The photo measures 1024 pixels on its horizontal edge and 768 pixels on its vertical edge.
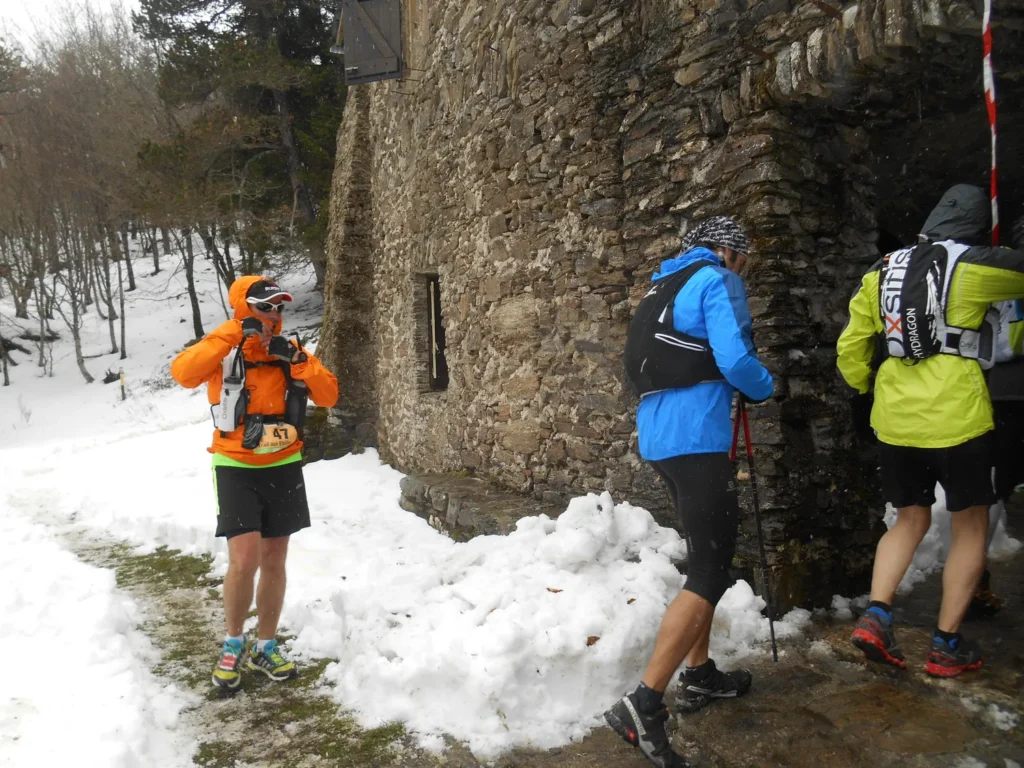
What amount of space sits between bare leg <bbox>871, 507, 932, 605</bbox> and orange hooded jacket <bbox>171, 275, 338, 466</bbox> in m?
2.58

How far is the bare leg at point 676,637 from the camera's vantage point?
251 centimetres

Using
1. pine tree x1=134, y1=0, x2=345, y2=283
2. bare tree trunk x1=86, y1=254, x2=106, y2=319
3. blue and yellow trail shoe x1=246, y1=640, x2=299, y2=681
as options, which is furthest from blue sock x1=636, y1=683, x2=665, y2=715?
bare tree trunk x1=86, y1=254, x2=106, y2=319

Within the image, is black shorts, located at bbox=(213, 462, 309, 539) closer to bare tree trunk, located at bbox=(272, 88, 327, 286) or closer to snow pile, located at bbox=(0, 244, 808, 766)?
snow pile, located at bbox=(0, 244, 808, 766)

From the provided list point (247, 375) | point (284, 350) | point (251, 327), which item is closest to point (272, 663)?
point (247, 375)

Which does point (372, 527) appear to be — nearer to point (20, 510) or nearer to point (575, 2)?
point (575, 2)

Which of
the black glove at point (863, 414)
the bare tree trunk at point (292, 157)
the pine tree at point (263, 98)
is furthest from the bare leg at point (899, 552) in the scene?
the bare tree trunk at point (292, 157)

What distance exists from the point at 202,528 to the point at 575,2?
514 cm

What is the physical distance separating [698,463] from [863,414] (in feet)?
4.29

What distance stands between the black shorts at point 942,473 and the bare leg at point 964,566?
0.08 metres

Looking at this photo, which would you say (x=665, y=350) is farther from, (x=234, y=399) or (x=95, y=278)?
(x=95, y=278)

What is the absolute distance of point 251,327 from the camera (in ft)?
11.1

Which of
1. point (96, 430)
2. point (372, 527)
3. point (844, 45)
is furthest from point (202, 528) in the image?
point (96, 430)

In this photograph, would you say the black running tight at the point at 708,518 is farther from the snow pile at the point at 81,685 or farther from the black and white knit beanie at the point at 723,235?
the snow pile at the point at 81,685

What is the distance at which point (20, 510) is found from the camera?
8.70m
